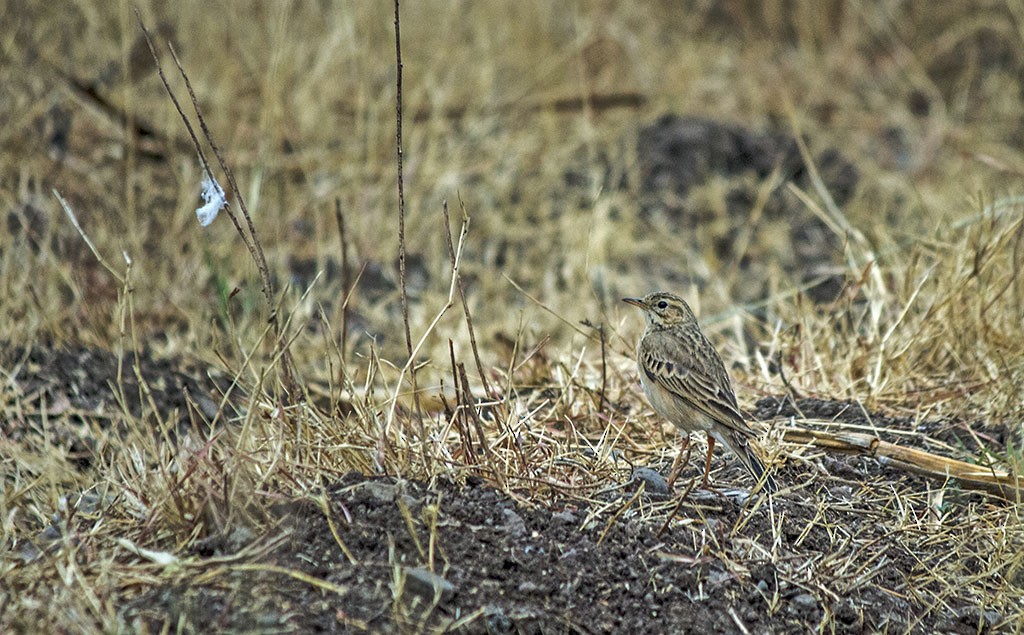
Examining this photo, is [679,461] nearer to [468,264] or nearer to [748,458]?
[748,458]

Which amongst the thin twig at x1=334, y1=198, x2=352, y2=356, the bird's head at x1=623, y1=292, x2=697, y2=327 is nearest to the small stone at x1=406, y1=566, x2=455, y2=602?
the thin twig at x1=334, y1=198, x2=352, y2=356

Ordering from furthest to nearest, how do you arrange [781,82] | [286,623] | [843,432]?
[781,82] → [843,432] → [286,623]

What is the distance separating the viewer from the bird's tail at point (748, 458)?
4.28 m

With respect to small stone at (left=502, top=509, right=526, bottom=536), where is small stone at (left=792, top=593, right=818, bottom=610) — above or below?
below

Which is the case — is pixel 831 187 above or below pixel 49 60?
below

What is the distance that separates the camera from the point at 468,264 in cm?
795

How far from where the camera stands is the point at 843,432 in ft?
15.9

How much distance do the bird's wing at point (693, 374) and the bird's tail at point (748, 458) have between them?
3 centimetres

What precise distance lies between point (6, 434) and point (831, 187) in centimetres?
618

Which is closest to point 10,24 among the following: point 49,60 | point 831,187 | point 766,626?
point 49,60

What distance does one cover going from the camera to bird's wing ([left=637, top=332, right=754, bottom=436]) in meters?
4.42

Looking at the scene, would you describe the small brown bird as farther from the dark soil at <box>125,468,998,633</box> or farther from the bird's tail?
the dark soil at <box>125,468,998,633</box>

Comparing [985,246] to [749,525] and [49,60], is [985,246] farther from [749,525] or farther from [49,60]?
[49,60]

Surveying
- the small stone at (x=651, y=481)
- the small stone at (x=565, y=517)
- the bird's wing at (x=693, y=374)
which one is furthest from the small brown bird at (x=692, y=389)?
the small stone at (x=565, y=517)
